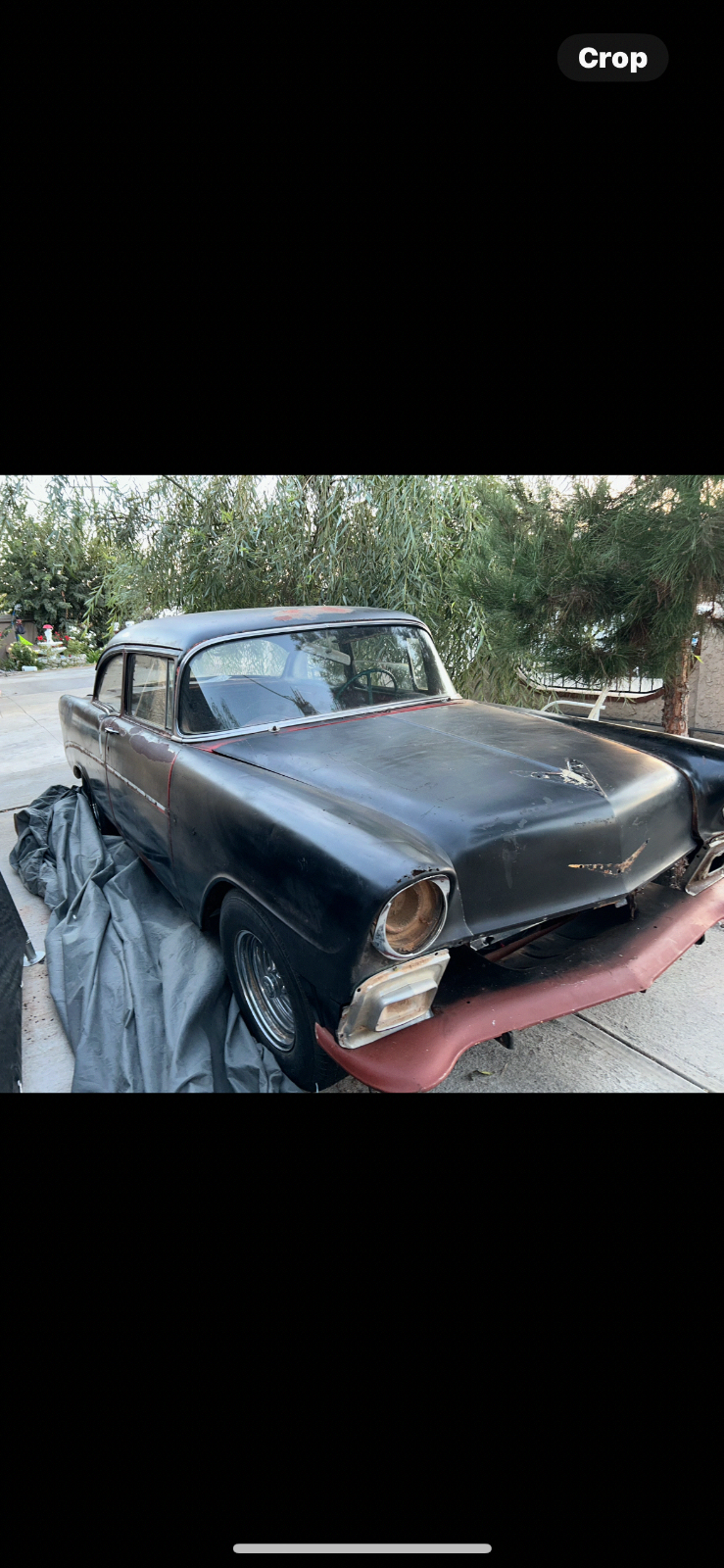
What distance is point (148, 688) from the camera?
3568mm

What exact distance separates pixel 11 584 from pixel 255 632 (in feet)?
51.6

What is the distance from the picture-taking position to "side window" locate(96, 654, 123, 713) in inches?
159

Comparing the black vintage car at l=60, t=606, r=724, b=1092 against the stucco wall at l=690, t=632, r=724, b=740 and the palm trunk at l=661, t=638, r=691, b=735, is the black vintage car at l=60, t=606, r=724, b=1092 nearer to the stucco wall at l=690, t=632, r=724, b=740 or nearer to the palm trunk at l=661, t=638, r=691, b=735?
the palm trunk at l=661, t=638, r=691, b=735

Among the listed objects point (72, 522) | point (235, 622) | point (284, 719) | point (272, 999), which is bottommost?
point (272, 999)

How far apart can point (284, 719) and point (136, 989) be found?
122 cm

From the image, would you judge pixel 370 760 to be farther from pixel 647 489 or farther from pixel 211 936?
pixel 647 489

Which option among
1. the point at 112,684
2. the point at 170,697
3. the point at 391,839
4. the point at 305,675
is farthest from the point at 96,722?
the point at 391,839

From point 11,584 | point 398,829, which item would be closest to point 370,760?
point 398,829

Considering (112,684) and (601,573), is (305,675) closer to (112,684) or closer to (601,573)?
(112,684)

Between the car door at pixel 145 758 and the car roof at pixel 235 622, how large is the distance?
0.32ft

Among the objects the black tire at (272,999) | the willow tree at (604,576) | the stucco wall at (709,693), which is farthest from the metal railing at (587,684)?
the black tire at (272,999)

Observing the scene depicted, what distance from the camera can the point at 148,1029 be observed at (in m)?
→ 2.65

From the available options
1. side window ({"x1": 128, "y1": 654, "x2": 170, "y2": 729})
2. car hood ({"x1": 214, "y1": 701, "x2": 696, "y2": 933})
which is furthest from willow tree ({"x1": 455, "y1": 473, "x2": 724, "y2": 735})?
side window ({"x1": 128, "y1": 654, "x2": 170, "y2": 729})

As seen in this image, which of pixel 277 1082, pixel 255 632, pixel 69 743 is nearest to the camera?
pixel 277 1082
